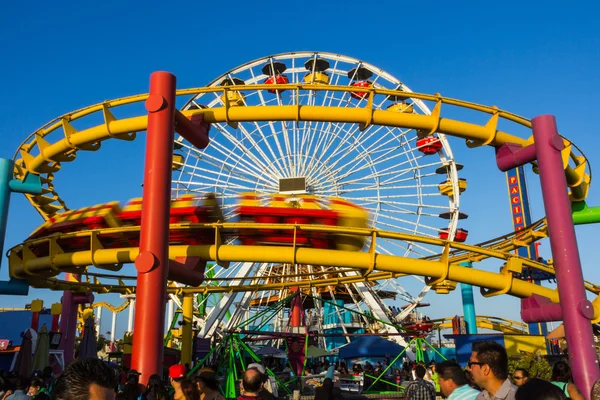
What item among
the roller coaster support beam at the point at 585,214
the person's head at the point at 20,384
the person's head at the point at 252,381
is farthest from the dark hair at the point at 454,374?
the roller coaster support beam at the point at 585,214

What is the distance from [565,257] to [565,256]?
19mm

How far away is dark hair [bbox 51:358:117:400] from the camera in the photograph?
1.96 m

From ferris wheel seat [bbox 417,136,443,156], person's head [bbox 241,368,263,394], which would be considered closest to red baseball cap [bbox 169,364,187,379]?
person's head [bbox 241,368,263,394]

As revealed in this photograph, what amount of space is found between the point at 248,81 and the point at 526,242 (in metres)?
16.5

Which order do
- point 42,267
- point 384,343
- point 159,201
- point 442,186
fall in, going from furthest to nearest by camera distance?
point 442,186 < point 384,343 < point 42,267 < point 159,201

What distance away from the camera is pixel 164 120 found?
9422 mm

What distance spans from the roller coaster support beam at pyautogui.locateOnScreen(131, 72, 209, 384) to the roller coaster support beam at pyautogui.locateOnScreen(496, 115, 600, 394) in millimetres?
6789

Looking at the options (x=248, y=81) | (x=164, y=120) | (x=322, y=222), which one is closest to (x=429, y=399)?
(x=164, y=120)

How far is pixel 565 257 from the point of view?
384 inches

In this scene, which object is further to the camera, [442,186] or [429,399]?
[442,186]

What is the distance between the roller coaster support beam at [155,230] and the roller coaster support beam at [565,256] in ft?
22.3

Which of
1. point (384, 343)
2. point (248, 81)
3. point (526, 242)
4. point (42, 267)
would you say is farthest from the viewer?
point (248, 81)

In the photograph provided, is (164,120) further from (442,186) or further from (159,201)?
(442,186)

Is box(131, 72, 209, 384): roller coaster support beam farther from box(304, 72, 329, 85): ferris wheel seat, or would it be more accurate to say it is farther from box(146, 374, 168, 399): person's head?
box(304, 72, 329, 85): ferris wheel seat
